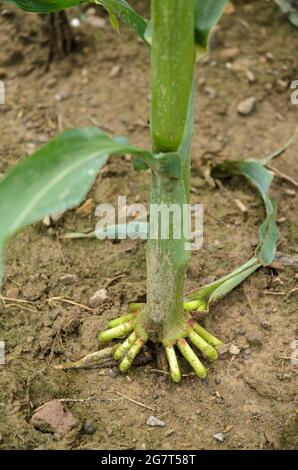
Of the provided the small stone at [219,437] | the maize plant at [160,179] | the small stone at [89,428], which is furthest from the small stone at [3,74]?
the small stone at [219,437]

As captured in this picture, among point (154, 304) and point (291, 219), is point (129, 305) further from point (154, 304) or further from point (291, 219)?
point (291, 219)

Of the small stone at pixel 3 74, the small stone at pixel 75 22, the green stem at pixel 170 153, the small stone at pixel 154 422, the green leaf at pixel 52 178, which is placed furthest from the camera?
the small stone at pixel 75 22

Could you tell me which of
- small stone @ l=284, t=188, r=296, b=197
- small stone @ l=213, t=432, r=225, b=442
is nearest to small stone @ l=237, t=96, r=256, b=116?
small stone @ l=284, t=188, r=296, b=197

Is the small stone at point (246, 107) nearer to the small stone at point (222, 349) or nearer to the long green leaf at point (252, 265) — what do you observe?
the long green leaf at point (252, 265)

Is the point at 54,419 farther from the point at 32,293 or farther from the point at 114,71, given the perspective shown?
the point at 114,71

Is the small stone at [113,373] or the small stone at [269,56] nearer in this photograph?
the small stone at [113,373]
